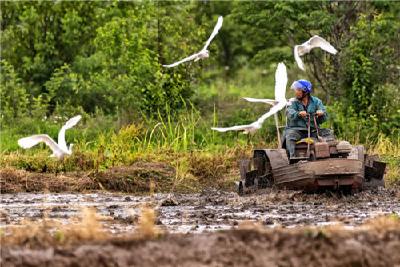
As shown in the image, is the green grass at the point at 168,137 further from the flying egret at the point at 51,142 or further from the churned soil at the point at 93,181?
the flying egret at the point at 51,142

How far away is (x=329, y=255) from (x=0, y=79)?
19.9 meters

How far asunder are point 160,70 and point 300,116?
30.8 ft

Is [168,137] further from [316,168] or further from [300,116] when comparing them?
[316,168]

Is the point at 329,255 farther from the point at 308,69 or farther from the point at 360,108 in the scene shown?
the point at 308,69

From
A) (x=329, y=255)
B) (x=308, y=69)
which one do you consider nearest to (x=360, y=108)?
(x=308, y=69)

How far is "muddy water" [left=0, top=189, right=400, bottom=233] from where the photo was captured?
11.7 metres

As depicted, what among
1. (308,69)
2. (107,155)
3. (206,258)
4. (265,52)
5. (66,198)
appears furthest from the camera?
(308,69)

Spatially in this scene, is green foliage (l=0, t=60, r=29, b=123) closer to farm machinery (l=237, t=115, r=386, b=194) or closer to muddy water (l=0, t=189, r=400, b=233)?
muddy water (l=0, t=189, r=400, b=233)

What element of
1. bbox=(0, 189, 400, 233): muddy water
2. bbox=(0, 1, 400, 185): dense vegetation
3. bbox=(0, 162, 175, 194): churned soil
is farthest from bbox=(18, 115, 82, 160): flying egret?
bbox=(0, 1, 400, 185): dense vegetation

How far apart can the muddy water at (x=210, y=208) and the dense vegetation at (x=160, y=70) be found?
482 centimetres

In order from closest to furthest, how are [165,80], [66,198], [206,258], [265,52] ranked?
[206,258] < [66,198] < [165,80] < [265,52]

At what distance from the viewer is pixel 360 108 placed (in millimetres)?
24953

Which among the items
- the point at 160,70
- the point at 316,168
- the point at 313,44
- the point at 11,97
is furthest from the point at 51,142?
the point at 11,97

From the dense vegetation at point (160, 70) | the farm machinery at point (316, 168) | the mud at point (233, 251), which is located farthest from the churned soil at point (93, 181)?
the mud at point (233, 251)
